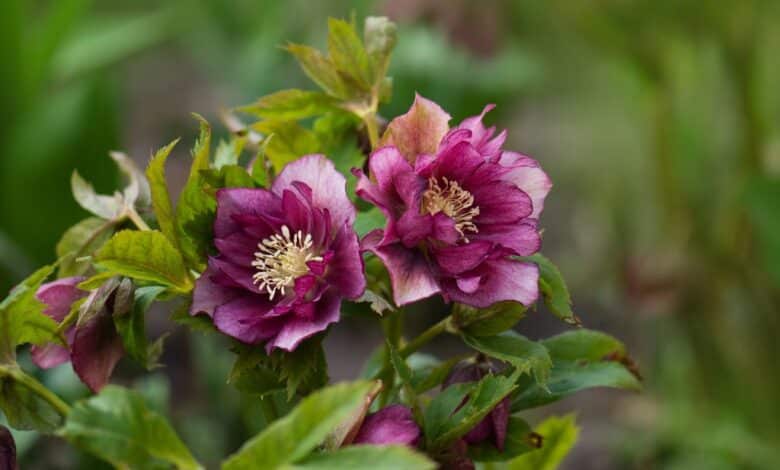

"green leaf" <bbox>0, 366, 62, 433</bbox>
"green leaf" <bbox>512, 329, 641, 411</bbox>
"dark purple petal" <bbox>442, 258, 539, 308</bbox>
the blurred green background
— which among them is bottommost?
the blurred green background

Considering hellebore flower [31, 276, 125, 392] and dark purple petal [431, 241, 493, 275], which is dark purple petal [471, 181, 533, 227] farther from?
hellebore flower [31, 276, 125, 392]

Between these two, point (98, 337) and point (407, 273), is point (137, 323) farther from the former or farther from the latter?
point (407, 273)

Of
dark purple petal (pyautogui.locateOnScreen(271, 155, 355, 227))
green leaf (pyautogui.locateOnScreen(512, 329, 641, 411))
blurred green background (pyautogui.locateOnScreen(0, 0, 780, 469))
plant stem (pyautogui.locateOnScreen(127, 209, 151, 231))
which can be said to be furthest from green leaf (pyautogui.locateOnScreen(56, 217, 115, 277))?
blurred green background (pyautogui.locateOnScreen(0, 0, 780, 469))

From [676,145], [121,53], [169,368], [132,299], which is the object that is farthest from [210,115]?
[132,299]

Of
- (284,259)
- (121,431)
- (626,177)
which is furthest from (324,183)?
(626,177)

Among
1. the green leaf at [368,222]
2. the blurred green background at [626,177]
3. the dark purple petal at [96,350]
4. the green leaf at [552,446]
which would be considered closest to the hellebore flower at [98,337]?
the dark purple petal at [96,350]

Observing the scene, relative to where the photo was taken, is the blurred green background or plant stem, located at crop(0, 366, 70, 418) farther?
the blurred green background

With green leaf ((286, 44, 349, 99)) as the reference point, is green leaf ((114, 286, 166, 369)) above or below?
below

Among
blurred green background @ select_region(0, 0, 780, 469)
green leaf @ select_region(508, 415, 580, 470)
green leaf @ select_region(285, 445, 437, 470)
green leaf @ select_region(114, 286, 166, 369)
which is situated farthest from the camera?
blurred green background @ select_region(0, 0, 780, 469)
